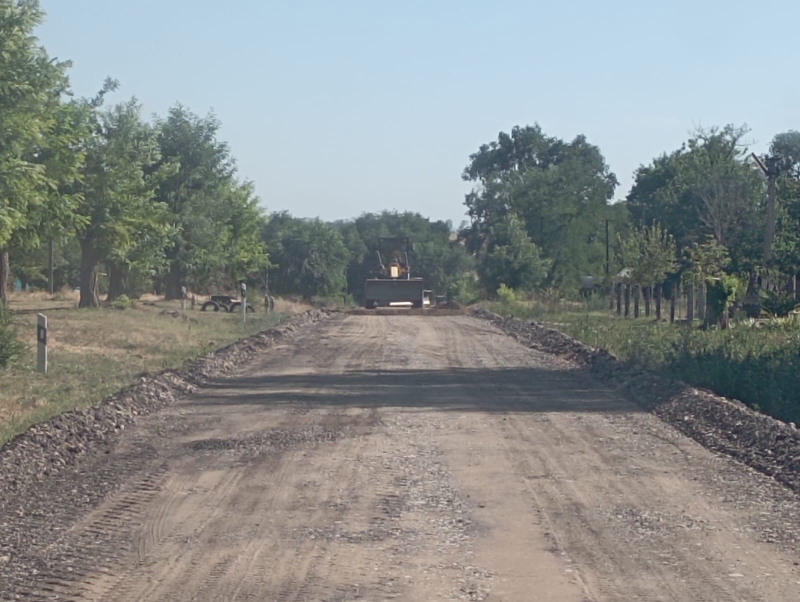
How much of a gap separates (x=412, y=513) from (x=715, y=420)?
676 centimetres

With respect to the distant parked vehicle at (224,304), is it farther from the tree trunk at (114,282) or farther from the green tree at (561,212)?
the green tree at (561,212)

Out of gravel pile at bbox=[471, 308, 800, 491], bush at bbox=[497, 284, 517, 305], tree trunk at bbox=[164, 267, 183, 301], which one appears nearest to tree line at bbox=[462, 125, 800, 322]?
bush at bbox=[497, 284, 517, 305]

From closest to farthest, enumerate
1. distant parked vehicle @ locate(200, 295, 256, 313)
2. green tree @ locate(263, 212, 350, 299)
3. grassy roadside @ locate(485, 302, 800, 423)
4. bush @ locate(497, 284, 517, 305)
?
grassy roadside @ locate(485, 302, 800, 423) → distant parked vehicle @ locate(200, 295, 256, 313) → bush @ locate(497, 284, 517, 305) → green tree @ locate(263, 212, 350, 299)

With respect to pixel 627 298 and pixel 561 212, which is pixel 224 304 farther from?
pixel 561 212

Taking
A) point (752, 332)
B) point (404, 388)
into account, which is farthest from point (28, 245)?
point (752, 332)

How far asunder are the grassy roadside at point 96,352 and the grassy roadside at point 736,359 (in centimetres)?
973

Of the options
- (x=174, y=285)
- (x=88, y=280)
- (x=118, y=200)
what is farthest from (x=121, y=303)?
(x=174, y=285)

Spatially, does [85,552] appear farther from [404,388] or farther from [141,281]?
[141,281]

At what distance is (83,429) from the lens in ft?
44.6

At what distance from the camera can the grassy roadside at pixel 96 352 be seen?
55.6 ft

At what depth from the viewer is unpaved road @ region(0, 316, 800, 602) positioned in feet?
24.1

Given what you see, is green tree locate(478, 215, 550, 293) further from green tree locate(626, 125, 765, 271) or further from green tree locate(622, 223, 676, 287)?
green tree locate(622, 223, 676, 287)

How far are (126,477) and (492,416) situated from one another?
618 centimetres

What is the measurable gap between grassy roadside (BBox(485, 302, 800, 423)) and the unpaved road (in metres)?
2.13
